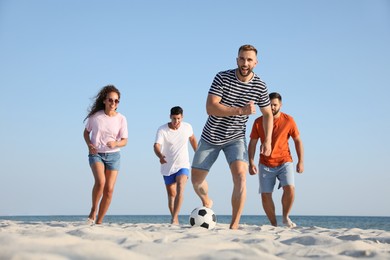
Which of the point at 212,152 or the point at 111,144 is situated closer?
the point at 212,152

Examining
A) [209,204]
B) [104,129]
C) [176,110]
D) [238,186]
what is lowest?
[209,204]

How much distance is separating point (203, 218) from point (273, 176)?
6.45 ft

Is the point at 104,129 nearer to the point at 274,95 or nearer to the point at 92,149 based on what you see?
the point at 92,149

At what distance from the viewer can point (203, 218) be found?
6.69m

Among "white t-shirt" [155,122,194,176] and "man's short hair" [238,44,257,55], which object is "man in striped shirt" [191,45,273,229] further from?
"white t-shirt" [155,122,194,176]

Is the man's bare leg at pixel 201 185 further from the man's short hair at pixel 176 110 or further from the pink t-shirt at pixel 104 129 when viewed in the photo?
the man's short hair at pixel 176 110

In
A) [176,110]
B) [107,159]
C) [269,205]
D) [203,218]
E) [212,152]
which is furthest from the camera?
[176,110]

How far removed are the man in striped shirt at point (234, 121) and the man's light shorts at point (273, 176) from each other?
179cm

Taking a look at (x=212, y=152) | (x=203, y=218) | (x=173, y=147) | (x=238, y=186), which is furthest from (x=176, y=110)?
(x=238, y=186)

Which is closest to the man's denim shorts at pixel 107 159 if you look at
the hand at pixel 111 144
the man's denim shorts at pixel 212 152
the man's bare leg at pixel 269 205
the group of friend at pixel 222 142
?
the group of friend at pixel 222 142

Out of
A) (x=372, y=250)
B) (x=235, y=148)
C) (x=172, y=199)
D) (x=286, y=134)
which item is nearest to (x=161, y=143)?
(x=172, y=199)

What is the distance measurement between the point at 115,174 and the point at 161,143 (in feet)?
4.36

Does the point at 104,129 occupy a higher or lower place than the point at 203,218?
higher

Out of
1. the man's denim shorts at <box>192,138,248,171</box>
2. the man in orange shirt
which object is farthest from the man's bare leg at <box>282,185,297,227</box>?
the man's denim shorts at <box>192,138,248,171</box>
